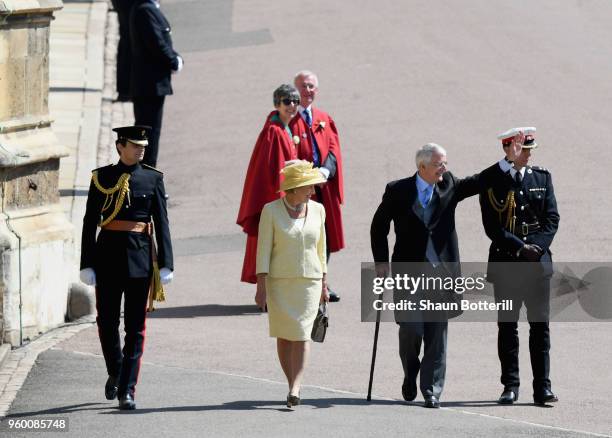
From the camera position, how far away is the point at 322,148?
45.8 feet

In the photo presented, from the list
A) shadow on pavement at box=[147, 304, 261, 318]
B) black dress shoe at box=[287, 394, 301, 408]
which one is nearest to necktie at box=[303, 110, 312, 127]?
shadow on pavement at box=[147, 304, 261, 318]

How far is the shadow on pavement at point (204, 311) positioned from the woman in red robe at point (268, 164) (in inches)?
14.3

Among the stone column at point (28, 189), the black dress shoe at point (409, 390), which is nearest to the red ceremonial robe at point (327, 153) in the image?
the stone column at point (28, 189)

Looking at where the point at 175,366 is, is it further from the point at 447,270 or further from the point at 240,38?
the point at 240,38

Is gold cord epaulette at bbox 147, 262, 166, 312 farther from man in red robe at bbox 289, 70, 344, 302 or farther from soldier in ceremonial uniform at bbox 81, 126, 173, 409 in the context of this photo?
man in red robe at bbox 289, 70, 344, 302

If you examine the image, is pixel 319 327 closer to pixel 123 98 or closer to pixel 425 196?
pixel 425 196

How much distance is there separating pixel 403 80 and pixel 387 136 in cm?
262

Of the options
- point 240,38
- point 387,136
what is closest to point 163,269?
point 387,136

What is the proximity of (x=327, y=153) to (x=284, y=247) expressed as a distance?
378 cm

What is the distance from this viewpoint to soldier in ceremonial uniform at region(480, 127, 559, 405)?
10.8 m

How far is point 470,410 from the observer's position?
34.4 feet

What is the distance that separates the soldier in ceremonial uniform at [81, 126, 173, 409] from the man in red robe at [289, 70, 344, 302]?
11.8 feet

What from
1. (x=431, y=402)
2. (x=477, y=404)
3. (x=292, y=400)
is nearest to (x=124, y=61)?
(x=477, y=404)

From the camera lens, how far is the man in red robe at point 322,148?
13867 mm
